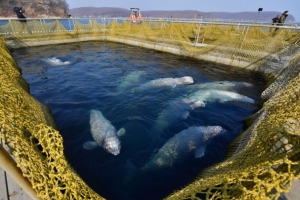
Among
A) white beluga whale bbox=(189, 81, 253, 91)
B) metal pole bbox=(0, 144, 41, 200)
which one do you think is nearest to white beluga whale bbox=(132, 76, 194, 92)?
white beluga whale bbox=(189, 81, 253, 91)

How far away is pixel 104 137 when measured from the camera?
6.15 meters

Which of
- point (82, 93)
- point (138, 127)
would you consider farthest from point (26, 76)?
point (138, 127)

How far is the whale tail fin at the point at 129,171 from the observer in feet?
16.7

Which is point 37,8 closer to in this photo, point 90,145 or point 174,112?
point 174,112

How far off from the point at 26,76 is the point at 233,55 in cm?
1608

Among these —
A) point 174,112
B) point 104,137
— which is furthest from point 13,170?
point 174,112

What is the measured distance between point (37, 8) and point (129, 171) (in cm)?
18434

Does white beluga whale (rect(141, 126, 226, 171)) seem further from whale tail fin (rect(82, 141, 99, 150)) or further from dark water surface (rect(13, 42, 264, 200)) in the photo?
whale tail fin (rect(82, 141, 99, 150))

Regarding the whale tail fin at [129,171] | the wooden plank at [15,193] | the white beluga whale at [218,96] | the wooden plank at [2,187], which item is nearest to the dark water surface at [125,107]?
the whale tail fin at [129,171]

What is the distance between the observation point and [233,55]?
47.1 ft

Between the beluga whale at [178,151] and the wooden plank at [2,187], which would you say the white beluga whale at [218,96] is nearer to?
the beluga whale at [178,151]

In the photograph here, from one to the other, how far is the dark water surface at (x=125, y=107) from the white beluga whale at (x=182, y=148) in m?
0.20

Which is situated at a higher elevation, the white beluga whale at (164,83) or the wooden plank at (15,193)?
the wooden plank at (15,193)

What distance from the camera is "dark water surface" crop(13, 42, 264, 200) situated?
514 cm
